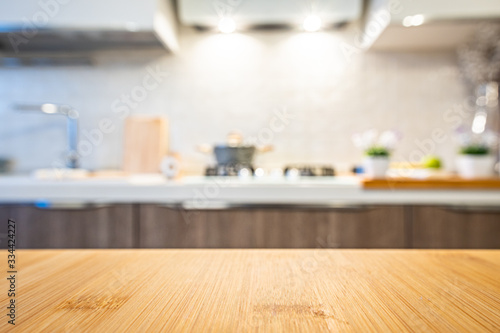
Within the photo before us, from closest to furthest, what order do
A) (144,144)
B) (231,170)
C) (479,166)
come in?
(479,166) < (231,170) < (144,144)

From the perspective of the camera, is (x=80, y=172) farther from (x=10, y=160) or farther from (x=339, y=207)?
(x=339, y=207)

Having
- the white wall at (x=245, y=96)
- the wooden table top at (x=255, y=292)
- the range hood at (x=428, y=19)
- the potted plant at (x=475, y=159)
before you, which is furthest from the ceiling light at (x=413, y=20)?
the wooden table top at (x=255, y=292)

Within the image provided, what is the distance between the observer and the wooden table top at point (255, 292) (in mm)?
336

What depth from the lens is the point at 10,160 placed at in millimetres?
2203

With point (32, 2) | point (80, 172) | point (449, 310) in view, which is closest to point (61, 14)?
point (32, 2)

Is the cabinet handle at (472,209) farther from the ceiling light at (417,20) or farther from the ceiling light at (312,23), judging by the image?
the ceiling light at (312,23)

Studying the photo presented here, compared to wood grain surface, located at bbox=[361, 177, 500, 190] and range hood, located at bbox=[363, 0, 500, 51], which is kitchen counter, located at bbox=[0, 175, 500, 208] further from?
range hood, located at bbox=[363, 0, 500, 51]

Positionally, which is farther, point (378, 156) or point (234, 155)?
point (234, 155)

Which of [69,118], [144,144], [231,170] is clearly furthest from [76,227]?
[69,118]

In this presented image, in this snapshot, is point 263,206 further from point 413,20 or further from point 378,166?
point 413,20

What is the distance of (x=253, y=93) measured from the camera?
2.18 m

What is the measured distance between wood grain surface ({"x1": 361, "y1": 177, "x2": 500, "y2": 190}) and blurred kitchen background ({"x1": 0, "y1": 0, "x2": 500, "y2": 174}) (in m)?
0.54

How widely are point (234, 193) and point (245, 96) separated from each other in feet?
2.47

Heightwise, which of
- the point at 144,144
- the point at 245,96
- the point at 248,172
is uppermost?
the point at 245,96
